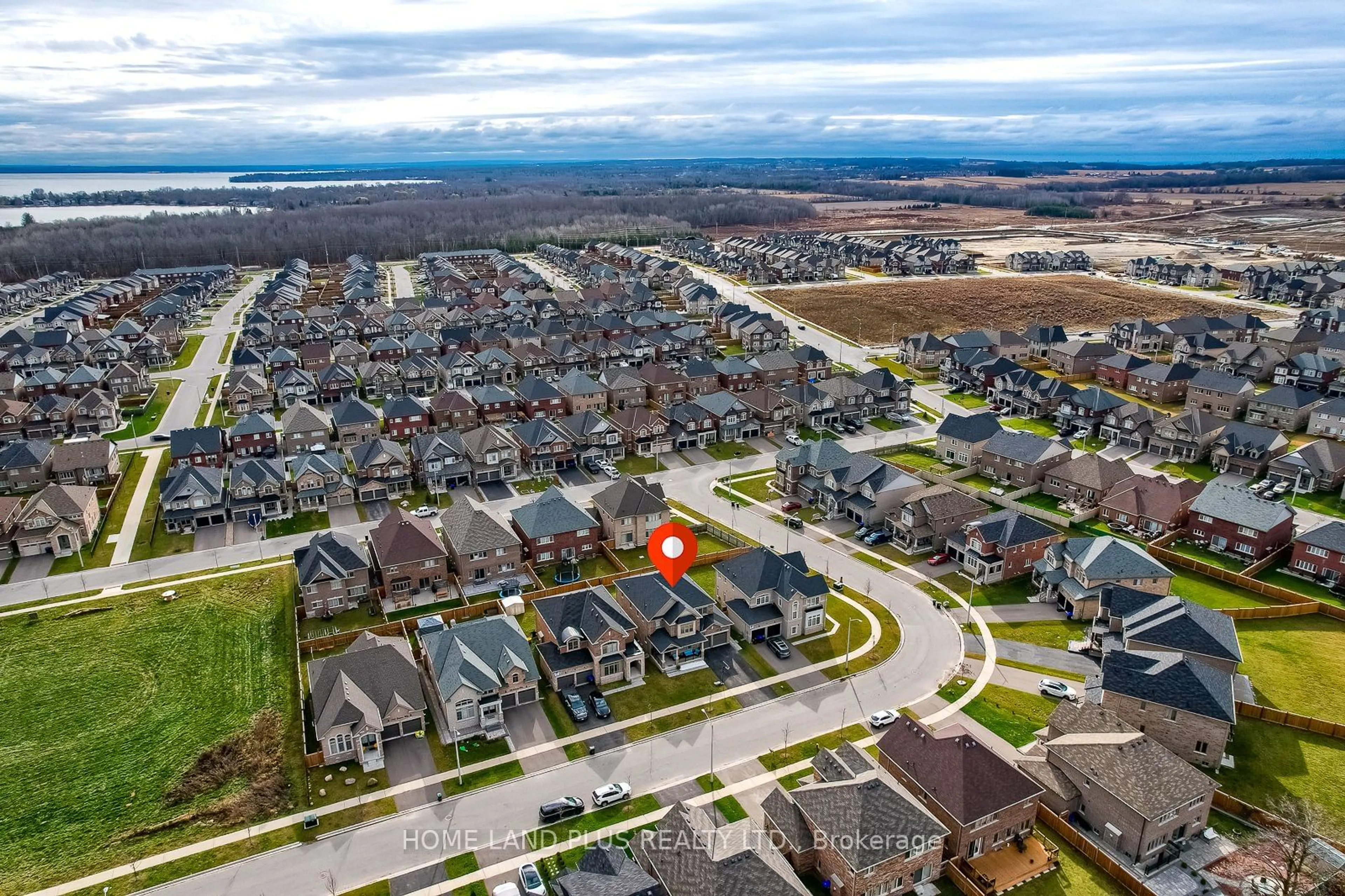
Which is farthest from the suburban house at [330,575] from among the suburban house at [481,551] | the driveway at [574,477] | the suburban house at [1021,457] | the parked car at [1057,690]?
the suburban house at [1021,457]

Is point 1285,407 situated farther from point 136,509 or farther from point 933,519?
point 136,509

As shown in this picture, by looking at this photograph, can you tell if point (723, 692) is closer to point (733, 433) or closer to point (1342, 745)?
point (1342, 745)

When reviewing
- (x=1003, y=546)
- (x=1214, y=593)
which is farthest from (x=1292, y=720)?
(x=1003, y=546)

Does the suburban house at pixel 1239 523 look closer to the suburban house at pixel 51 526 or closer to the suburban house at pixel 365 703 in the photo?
the suburban house at pixel 365 703

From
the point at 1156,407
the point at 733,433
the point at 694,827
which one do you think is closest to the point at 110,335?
the point at 733,433

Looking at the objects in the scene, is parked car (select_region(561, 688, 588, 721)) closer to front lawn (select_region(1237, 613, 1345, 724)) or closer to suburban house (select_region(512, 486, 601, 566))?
suburban house (select_region(512, 486, 601, 566))
